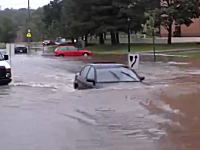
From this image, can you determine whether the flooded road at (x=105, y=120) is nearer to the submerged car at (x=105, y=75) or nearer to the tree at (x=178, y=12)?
the submerged car at (x=105, y=75)

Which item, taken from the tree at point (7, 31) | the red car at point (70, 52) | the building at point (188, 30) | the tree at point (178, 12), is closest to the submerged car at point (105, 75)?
the red car at point (70, 52)

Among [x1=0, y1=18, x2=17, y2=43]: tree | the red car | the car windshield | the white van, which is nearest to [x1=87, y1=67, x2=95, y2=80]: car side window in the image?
the car windshield

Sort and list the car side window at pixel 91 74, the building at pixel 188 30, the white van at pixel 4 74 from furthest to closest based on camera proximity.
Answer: the building at pixel 188 30 → the white van at pixel 4 74 → the car side window at pixel 91 74

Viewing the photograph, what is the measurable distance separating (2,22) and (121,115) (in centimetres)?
11965

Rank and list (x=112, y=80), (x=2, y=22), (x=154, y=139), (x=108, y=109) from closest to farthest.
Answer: (x=154, y=139)
(x=108, y=109)
(x=112, y=80)
(x=2, y=22)

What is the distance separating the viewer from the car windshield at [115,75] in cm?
1694

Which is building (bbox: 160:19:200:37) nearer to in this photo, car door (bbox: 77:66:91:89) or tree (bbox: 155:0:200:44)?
tree (bbox: 155:0:200:44)

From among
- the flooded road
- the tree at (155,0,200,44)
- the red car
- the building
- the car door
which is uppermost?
the tree at (155,0,200,44)

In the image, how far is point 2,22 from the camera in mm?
128250

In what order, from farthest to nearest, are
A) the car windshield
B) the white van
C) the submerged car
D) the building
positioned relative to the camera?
the building → the white van → the car windshield → the submerged car

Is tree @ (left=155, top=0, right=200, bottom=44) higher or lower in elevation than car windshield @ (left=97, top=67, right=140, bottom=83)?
higher

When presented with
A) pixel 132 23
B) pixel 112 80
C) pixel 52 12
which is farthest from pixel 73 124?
pixel 52 12

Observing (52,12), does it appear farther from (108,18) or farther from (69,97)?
(69,97)

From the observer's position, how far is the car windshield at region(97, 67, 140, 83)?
667 inches
